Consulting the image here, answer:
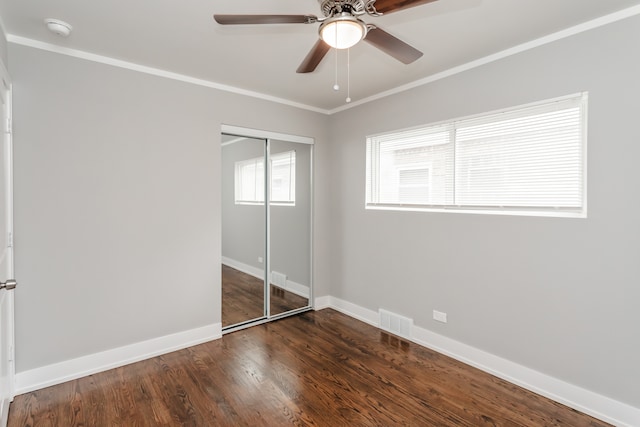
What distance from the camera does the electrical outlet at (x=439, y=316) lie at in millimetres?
3082

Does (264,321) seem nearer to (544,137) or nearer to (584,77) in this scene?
(544,137)

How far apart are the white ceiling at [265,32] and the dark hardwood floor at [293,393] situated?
2663 millimetres

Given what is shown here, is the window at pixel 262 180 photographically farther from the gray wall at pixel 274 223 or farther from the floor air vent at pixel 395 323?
the floor air vent at pixel 395 323

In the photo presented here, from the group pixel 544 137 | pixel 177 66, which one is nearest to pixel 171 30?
pixel 177 66

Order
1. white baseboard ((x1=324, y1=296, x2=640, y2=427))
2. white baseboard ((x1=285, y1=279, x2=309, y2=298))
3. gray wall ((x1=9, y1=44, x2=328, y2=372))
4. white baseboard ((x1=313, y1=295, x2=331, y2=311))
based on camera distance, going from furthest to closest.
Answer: white baseboard ((x1=313, y1=295, x2=331, y2=311))
white baseboard ((x1=285, y1=279, x2=309, y2=298))
gray wall ((x1=9, y1=44, x2=328, y2=372))
white baseboard ((x1=324, y1=296, x2=640, y2=427))

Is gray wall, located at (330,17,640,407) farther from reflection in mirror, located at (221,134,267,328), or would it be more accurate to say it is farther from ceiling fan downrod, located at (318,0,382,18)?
ceiling fan downrod, located at (318,0,382,18)

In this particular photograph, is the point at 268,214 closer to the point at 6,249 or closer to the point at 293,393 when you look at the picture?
the point at 293,393

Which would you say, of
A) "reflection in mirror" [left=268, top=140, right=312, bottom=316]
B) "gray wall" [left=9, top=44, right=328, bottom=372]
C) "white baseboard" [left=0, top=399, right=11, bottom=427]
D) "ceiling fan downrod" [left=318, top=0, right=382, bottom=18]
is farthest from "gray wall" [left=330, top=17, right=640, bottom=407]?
"white baseboard" [left=0, top=399, right=11, bottom=427]

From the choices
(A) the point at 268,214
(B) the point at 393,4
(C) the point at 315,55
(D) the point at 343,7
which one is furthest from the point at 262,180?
(B) the point at 393,4

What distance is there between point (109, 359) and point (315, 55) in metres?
2.96

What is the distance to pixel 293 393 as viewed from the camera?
8.06 feet

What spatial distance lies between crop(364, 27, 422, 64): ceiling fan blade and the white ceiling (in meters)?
0.49

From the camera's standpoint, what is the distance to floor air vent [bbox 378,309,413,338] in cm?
339

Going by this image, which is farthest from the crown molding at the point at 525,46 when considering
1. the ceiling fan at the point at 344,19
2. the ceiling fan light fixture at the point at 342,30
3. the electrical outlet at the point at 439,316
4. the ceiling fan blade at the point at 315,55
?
the electrical outlet at the point at 439,316
